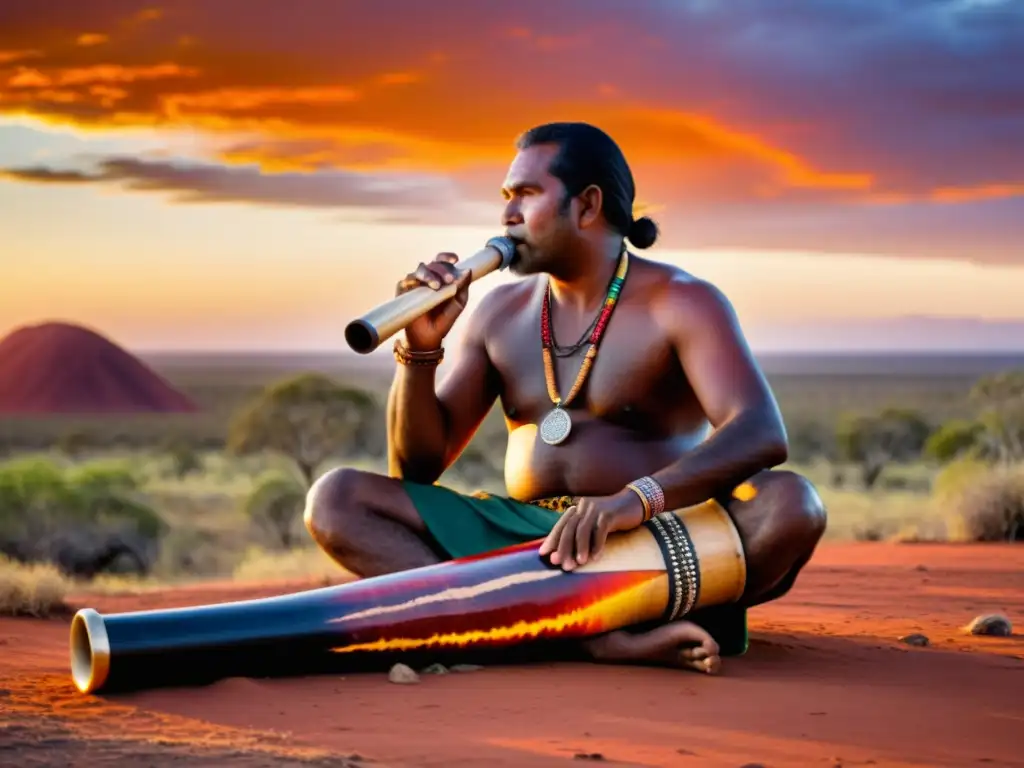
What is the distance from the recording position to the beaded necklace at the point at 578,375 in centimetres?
567

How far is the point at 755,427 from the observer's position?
526 cm

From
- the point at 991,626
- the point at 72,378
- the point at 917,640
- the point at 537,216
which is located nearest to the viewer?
the point at 537,216

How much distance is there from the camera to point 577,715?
173 inches

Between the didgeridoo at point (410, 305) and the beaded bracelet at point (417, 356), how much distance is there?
261mm

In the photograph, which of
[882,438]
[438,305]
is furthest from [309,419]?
[438,305]

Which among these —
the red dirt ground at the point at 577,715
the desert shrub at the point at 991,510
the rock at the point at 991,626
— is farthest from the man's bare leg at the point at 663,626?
the desert shrub at the point at 991,510

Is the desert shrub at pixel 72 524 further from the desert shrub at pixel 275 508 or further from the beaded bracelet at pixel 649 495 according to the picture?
the beaded bracelet at pixel 649 495

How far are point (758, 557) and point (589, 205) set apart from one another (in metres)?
1.39

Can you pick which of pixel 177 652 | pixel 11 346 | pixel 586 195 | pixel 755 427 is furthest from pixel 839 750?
pixel 11 346

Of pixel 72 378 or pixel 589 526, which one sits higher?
pixel 72 378

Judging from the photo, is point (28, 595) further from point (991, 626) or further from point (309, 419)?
point (309, 419)

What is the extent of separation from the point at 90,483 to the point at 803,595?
15.3 metres

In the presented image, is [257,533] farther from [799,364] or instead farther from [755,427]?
[799,364]

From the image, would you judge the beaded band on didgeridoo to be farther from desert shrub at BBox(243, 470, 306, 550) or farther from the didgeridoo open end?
desert shrub at BBox(243, 470, 306, 550)
